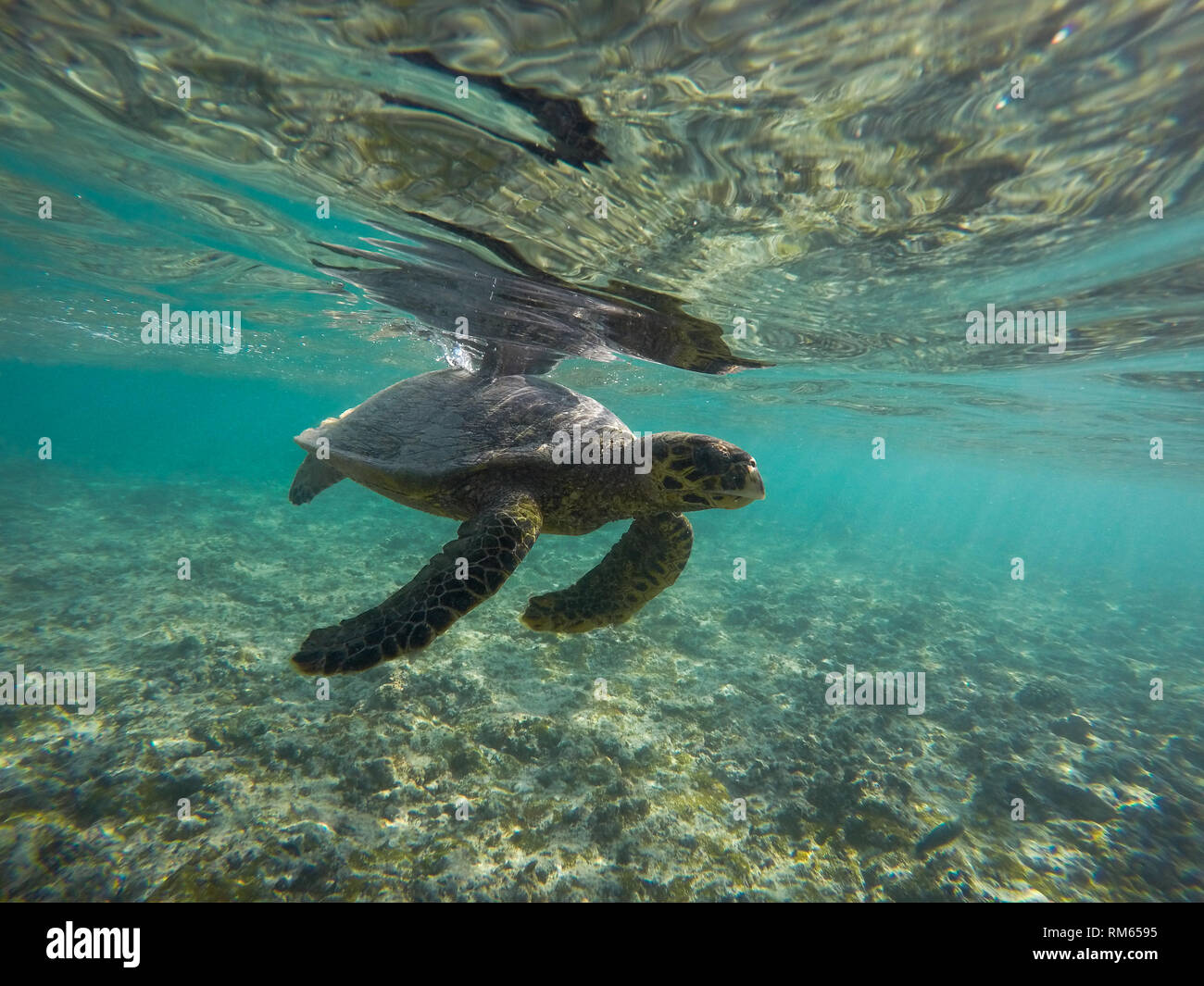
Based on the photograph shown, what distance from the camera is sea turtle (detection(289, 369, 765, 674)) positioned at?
4.59 m

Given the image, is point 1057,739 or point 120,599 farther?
point 120,599

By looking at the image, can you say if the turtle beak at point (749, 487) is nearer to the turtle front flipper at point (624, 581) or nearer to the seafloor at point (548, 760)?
the turtle front flipper at point (624, 581)

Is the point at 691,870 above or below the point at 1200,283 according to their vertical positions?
below

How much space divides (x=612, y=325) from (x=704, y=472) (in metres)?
8.28

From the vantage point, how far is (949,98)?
503 cm

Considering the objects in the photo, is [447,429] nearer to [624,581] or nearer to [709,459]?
[624,581]

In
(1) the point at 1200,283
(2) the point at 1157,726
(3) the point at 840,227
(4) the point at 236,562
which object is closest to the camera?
(3) the point at 840,227

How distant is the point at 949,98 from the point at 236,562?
771 inches

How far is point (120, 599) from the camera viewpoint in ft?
39.7
